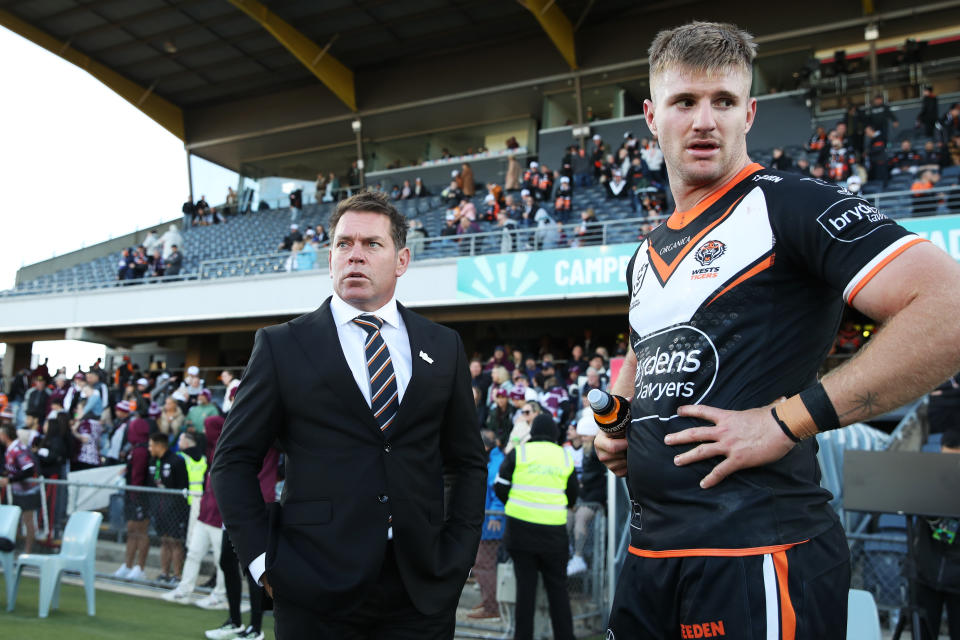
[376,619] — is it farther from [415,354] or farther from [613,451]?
[613,451]

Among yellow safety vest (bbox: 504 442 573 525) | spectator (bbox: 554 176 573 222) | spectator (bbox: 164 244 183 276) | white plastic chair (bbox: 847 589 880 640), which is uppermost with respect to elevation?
spectator (bbox: 554 176 573 222)

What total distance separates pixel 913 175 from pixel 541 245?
7166mm

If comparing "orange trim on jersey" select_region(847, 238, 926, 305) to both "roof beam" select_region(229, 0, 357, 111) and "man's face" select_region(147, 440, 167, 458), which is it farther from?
"roof beam" select_region(229, 0, 357, 111)

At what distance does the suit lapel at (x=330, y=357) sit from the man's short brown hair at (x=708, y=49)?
135cm

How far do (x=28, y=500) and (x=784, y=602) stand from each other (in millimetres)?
9684

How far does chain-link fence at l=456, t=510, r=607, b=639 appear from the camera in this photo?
21.4 ft

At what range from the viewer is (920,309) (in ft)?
4.60

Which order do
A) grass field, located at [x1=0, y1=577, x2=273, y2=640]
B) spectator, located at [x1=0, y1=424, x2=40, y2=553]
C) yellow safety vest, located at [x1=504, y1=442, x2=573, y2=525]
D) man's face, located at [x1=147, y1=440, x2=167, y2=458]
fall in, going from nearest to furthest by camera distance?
yellow safety vest, located at [x1=504, y1=442, x2=573, y2=525]
grass field, located at [x1=0, y1=577, x2=273, y2=640]
man's face, located at [x1=147, y1=440, x2=167, y2=458]
spectator, located at [x1=0, y1=424, x2=40, y2=553]

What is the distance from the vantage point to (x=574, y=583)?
6.97 meters

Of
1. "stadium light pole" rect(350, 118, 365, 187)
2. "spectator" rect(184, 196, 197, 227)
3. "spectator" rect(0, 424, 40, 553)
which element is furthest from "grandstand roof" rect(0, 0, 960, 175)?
"spectator" rect(0, 424, 40, 553)

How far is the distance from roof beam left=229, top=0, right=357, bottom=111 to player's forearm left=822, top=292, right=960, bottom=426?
2172cm

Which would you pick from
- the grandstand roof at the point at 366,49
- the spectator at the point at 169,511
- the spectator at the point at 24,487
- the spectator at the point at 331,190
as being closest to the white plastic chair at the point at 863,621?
the spectator at the point at 169,511

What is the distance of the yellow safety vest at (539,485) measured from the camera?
5.83 meters

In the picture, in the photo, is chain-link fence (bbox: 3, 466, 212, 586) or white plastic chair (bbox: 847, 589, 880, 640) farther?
chain-link fence (bbox: 3, 466, 212, 586)
